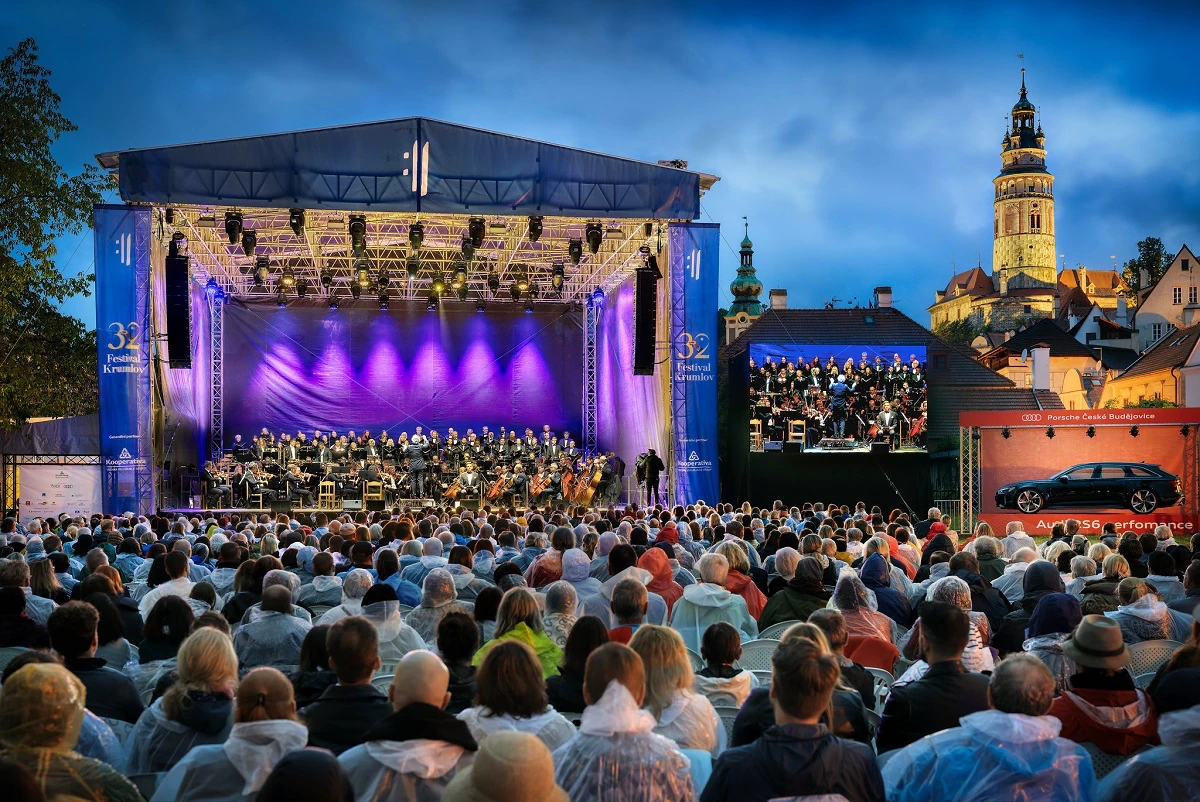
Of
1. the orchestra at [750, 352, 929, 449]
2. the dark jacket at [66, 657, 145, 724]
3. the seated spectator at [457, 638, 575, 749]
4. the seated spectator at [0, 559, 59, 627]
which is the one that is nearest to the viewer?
the seated spectator at [457, 638, 575, 749]

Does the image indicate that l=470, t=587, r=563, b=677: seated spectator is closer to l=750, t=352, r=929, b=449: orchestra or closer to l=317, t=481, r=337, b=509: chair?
l=317, t=481, r=337, b=509: chair

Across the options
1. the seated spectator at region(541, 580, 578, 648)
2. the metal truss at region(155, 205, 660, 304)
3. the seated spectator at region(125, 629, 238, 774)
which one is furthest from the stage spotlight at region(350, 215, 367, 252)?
the seated spectator at region(125, 629, 238, 774)

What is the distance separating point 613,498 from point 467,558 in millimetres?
15780

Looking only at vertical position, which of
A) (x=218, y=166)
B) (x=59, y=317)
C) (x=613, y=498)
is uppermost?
(x=218, y=166)

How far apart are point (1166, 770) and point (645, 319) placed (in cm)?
1662

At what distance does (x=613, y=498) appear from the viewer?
23.4 metres

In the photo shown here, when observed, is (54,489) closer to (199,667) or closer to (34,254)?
(34,254)

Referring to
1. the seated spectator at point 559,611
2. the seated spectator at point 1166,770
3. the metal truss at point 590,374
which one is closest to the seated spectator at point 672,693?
the seated spectator at point 1166,770

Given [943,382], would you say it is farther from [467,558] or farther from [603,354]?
[467,558]

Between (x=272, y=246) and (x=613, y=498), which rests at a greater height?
(x=272, y=246)

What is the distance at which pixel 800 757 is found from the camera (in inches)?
119

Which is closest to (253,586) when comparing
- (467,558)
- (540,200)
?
(467,558)

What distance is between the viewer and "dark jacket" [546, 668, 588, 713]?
4.30m

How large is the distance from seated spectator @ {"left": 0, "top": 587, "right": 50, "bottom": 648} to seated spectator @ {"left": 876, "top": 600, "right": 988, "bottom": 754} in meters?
3.68
